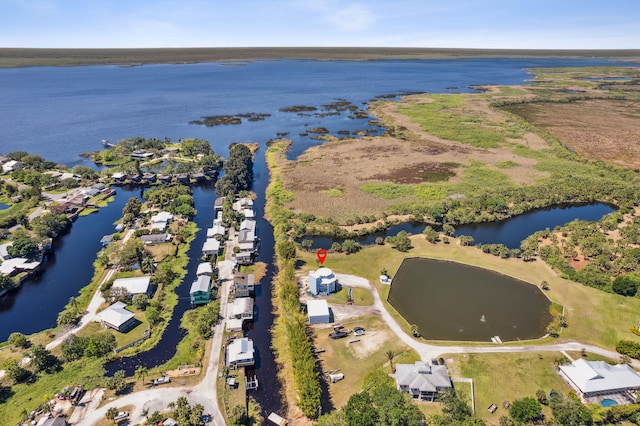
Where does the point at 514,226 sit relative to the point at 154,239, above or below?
below

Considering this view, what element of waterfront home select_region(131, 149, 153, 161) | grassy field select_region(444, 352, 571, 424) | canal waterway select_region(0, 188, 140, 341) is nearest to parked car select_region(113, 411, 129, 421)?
canal waterway select_region(0, 188, 140, 341)

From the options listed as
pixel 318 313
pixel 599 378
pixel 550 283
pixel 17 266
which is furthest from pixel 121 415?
pixel 550 283

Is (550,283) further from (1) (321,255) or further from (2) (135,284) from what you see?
(2) (135,284)

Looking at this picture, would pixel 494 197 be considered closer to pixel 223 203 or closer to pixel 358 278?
pixel 358 278

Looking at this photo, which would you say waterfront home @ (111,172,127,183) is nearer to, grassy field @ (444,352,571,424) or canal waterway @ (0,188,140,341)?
canal waterway @ (0,188,140,341)

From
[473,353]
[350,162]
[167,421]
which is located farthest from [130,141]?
[473,353]

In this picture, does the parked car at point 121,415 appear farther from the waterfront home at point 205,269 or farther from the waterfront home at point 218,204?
the waterfront home at point 218,204
